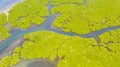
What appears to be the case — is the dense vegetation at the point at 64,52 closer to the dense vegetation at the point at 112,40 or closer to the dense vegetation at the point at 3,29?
the dense vegetation at the point at 112,40

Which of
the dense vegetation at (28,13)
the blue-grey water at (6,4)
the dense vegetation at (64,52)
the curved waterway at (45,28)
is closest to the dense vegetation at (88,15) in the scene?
the curved waterway at (45,28)

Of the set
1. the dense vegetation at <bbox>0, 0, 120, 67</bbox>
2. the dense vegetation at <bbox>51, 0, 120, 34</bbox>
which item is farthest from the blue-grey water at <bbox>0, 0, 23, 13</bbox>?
the dense vegetation at <bbox>51, 0, 120, 34</bbox>

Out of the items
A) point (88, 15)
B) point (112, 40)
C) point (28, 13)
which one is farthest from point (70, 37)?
point (28, 13)

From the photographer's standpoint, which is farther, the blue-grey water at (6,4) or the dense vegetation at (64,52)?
Result: the blue-grey water at (6,4)

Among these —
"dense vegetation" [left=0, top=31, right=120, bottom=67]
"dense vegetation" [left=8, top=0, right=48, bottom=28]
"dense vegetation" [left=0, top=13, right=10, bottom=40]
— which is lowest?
"dense vegetation" [left=0, top=31, right=120, bottom=67]

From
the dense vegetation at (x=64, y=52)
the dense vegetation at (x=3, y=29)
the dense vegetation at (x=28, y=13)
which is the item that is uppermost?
the dense vegetation at (x=28, y=13)

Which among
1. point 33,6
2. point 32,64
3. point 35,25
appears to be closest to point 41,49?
point 32,64

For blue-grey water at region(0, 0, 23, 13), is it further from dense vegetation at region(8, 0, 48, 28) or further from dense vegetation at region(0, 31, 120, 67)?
dense vegetation at region(0, 31, 120, 67)
